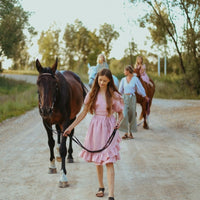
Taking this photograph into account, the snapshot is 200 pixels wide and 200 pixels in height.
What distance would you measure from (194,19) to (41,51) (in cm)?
5885

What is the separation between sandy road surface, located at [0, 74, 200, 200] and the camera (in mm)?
5086

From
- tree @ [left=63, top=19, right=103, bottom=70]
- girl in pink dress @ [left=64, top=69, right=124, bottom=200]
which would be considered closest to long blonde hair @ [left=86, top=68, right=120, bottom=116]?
girl in pink dress @ [left=64, top=69, right=124, bottom=200]

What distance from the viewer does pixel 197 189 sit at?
17.2 feet

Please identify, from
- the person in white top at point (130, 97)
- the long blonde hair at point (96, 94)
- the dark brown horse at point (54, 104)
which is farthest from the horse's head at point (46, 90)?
the person in white top at point (130, 97)

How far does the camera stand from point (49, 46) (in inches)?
2904

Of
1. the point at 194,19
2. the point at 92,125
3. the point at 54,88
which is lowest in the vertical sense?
the point at 92,125

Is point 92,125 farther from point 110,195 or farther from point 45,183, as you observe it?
point 45,183

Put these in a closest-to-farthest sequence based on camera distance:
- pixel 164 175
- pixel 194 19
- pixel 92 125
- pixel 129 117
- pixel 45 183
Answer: pixel 92 125 < pixel 45 183 < pixel 164 175 < pixel 129 117 < pixel 194 19

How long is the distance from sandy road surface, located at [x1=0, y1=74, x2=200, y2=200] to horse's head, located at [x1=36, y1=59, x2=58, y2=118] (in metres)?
1.15

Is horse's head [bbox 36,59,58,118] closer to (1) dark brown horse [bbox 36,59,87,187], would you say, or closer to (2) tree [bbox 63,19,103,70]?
(1) dark brown horse [bbox 36,59,87,187]

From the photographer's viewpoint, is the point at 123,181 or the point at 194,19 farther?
the point at 194,19

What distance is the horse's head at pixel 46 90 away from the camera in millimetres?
5463

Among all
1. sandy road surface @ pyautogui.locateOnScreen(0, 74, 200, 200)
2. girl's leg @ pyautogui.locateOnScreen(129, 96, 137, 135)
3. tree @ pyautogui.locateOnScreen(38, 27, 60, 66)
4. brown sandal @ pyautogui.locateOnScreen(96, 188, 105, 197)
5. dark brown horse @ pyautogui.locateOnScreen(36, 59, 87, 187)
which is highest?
tree @ pyautogui.locateOnScreen(38, 27, 60, 66)

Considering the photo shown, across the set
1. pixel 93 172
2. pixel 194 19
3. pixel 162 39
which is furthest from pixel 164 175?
pixel 162 39
